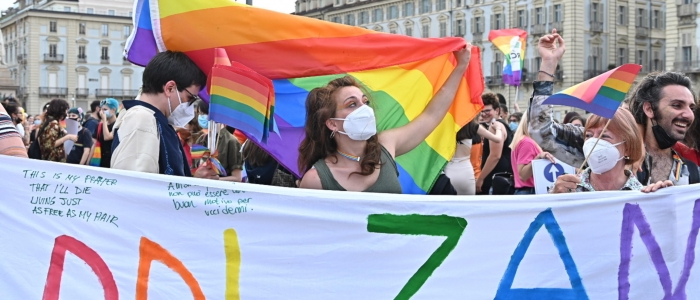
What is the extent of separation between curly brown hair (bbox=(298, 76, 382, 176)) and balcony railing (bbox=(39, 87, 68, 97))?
364ft

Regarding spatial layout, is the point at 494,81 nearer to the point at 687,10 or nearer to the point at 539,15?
the point at 539,15

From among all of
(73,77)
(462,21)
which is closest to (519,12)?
(462,21)

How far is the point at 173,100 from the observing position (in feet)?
14.3

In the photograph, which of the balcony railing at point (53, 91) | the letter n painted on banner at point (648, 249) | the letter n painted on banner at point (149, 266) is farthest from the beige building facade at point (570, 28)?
the letter n painted on banner at point (149, 266)

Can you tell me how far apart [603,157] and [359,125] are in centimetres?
114

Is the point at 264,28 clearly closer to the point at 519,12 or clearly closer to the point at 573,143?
the point at 573,143

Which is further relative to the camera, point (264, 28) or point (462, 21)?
point (462, 21)

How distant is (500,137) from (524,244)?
5.33 metres

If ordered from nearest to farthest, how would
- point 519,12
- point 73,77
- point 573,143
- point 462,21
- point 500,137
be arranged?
point 573,143 → point 500,137 → point 519,12 → point 462,21 → point 73,77

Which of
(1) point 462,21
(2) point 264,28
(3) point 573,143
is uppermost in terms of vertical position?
(1) point 462,21

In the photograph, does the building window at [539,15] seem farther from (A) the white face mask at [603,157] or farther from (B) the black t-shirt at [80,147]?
(A) the white face mask at [603,157]

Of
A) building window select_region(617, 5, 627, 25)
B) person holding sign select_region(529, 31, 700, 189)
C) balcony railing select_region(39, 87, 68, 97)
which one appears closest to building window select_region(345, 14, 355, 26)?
building window select_region(617, 5, 627, 25)

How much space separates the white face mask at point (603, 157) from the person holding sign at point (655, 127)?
1.19 ft

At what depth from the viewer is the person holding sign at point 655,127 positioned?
473 centimetres
